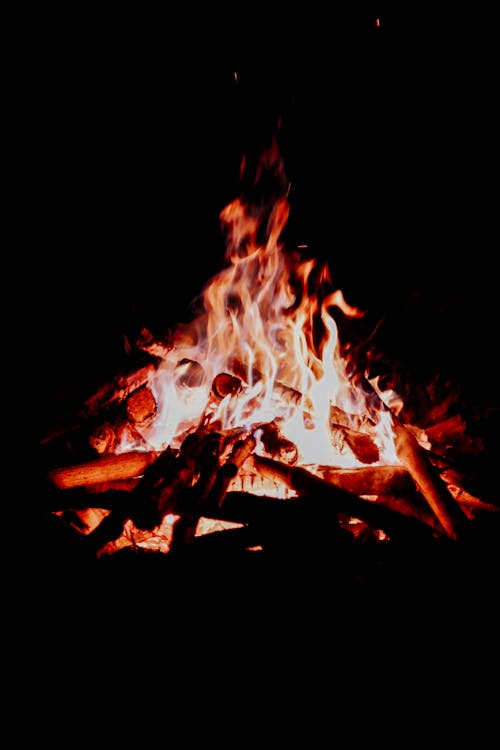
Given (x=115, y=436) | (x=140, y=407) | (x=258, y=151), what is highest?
(x=258, y=151)

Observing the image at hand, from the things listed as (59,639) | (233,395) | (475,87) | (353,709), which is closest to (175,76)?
(475,87)

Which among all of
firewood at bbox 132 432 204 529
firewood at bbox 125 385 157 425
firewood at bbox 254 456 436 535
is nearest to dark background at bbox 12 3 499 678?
firewood at bbox 125 385 157 425

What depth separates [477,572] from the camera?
2041mm

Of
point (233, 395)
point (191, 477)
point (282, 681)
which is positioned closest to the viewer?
point (282, 681)

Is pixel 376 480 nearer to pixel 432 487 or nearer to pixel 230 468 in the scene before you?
pixel 432 487

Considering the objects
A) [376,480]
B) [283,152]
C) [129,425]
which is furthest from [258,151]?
[376,480]

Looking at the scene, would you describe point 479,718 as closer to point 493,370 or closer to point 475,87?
point 493,370

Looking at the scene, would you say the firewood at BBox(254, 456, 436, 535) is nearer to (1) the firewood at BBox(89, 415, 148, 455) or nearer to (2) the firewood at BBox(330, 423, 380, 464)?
(2) the firewood at BBox(330, 423, 380, 464)

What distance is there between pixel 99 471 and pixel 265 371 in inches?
63.8

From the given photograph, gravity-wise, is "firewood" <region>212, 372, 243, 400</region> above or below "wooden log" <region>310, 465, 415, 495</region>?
above

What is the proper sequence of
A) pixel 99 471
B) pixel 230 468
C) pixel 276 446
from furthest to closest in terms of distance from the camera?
pixel 276 446
pixel 99 471
pixel 230 468

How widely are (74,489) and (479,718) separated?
7.08ft

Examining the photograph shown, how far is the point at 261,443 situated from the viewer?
120 inches

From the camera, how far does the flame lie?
3.32m
